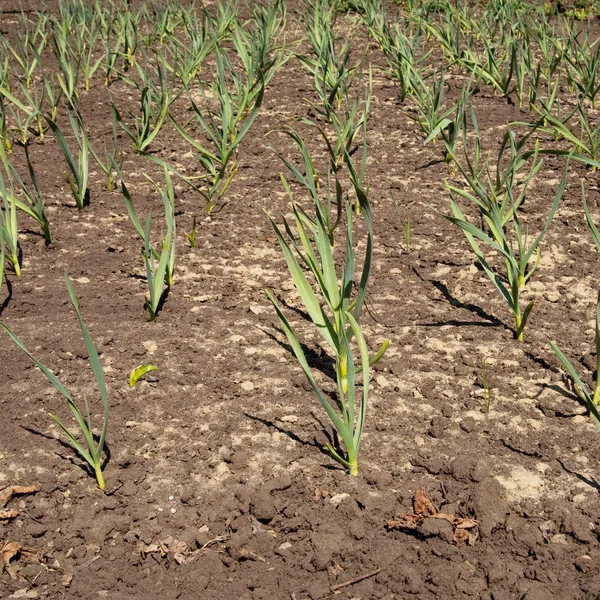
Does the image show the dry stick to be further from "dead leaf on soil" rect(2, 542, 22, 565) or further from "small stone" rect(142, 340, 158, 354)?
"small stone" rect(142, 340, 158, 354)

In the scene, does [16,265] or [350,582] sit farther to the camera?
[16,265]

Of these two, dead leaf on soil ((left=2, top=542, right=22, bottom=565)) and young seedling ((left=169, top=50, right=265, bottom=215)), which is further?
young seedling ((left=169, top=50, right=265, bottom=215))

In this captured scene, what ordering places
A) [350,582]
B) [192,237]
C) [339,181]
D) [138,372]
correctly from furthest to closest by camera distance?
[339,181] → [192,237] → [138,372] → [350,582]

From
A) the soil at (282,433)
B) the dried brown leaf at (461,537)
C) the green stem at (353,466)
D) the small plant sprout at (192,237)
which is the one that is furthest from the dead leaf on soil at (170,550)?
the small plant sprout at (192,237)

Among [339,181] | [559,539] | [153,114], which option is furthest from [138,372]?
[153,114]

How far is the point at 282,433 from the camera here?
1.80m

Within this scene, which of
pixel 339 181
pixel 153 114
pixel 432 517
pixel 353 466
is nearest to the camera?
pixel 432 517

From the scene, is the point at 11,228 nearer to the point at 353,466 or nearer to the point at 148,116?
the point at 148,116

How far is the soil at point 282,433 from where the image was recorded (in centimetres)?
149

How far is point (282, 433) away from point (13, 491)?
61 cm

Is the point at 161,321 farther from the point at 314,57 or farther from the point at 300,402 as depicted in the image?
the point at 314,57

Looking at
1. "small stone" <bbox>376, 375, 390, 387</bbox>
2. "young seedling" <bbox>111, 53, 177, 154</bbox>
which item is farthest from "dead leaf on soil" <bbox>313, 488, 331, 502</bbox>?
"young seedling" <bbox>111, 53, 177, 154</bbox>

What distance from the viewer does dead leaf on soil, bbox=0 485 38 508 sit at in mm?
1619

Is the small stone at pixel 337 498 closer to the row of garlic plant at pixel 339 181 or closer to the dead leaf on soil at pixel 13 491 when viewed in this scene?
the row of garlic plant at pixel 339 181
